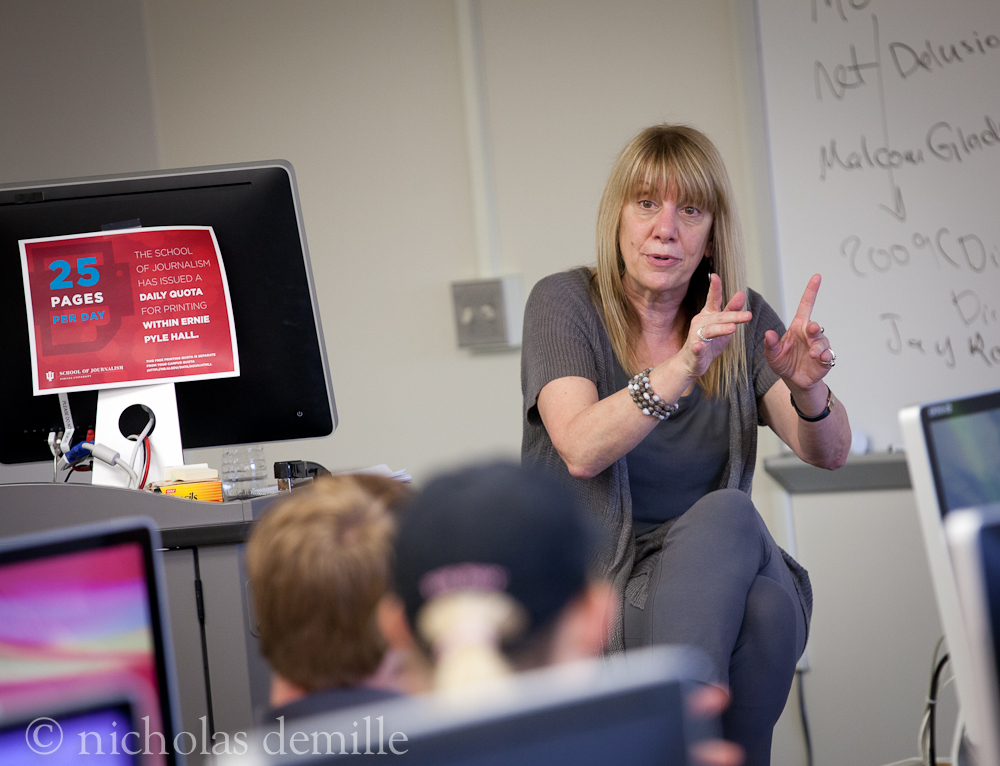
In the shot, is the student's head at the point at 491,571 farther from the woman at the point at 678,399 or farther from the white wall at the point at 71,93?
the white wall at the point at 71,93

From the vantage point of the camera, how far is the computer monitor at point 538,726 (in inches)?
17.2

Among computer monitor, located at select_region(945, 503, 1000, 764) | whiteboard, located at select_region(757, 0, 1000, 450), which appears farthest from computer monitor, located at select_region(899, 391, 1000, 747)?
whiteboard, located at select_region(757, 0, 1000, 450)

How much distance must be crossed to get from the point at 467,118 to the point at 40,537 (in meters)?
2.00

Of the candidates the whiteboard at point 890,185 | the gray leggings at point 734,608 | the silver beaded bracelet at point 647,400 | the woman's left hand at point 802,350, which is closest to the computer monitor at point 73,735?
the gray leggings at point 734,608

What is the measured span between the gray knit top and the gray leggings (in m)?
0.12

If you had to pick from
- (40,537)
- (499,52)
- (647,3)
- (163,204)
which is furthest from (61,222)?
(647,3)

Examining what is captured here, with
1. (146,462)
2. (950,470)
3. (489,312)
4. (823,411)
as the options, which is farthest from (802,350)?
(489,312)

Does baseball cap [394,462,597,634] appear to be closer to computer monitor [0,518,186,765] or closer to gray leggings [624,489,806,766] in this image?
computer monitor [0,518,186,765]

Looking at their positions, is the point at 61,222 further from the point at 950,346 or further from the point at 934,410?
the point at 950,346

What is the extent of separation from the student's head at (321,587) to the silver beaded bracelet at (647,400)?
2.57 feet

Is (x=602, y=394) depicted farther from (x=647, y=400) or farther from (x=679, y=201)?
(x=679, y=201)

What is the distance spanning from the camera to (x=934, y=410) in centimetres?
82

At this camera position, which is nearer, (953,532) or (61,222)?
(953,532)

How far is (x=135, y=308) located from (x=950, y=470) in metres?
1.27
